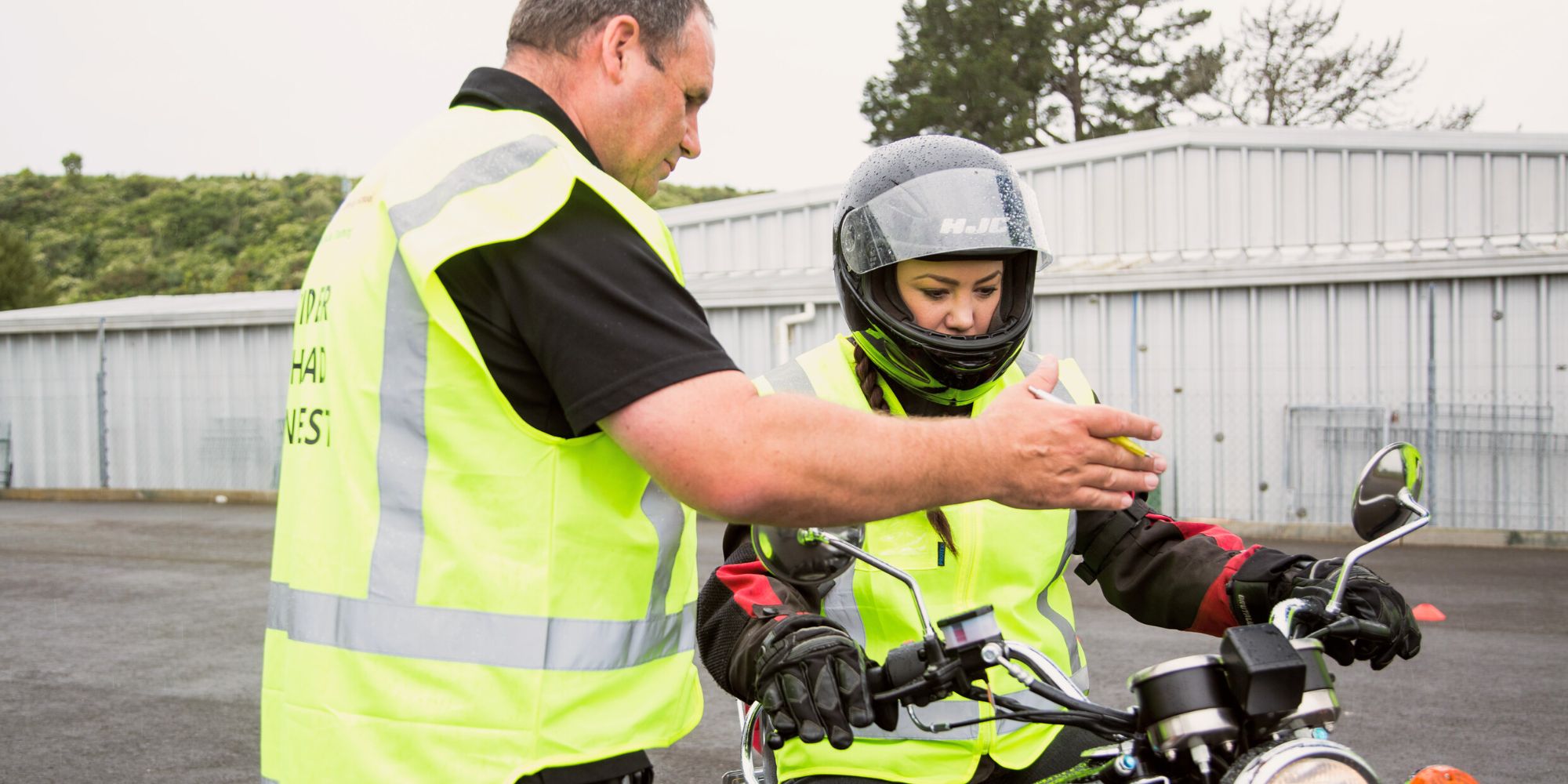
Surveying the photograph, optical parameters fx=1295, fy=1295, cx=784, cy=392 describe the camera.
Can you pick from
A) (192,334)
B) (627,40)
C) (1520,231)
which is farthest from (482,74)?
(192,334)

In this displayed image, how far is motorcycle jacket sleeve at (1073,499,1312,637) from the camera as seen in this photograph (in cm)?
262

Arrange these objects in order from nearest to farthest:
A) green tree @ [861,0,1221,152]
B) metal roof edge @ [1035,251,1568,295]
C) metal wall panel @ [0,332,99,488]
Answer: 1. metal roof edge @ [1035,251,1568,295]
2. metal wall panel @ [0,332,99,488]
3. green tree @ [861,0,1221,152]

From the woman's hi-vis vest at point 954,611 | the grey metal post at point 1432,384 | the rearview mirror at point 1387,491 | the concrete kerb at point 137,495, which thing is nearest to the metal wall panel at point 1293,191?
the grey metal post at point 1432,384

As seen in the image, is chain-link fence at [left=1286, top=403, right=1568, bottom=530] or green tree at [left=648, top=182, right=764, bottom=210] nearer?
chain-link fence at [left=1286, top=403, right=1568, bottom=530]

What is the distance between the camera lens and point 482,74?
1974 mm

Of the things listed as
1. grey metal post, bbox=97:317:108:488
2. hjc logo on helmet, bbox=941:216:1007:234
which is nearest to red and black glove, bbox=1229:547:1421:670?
hjc logo on helmet, bbox=941:216:1007:234

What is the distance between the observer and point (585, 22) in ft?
6.47

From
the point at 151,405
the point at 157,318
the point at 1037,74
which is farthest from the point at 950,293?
the point at 1037,74

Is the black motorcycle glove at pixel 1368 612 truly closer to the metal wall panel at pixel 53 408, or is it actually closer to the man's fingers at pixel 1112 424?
the man's fingers at pixel 1112 424

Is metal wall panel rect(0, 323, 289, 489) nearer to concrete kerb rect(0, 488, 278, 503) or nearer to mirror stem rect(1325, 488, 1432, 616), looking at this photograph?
concrete kerb rect(0, 488, 278, 503)

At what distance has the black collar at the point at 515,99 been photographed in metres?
1.91

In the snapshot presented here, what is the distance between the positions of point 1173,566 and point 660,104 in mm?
1496

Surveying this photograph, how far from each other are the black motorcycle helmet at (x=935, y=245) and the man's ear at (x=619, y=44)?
84cm

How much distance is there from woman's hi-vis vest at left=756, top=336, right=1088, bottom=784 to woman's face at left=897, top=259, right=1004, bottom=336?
0.43 m
